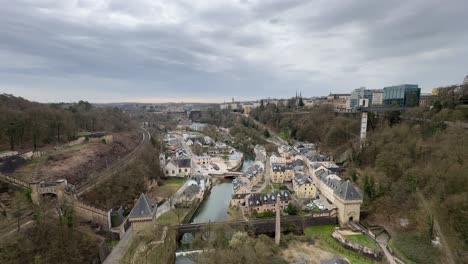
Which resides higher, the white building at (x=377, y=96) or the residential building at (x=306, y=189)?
the white building at (x=377, y=96)

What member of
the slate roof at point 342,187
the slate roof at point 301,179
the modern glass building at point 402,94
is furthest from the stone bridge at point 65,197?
the modern glass building at point 402,94

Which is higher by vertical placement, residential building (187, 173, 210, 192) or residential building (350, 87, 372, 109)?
residential building (350, 87, 372, 109)

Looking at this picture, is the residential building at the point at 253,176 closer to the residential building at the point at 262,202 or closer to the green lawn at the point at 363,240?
the residential building at the point at 262,202

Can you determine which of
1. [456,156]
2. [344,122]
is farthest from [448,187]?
[344,122]

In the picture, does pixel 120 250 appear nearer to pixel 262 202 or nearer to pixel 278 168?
pixel 262 202

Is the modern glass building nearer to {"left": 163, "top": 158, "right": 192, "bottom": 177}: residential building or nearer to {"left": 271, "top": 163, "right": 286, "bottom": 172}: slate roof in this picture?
{"left": 271, "top": 163, "right": 286, "bottom": 172}: slate roof

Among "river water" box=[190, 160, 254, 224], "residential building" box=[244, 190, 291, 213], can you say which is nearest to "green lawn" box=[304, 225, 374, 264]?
"residential building" box=[244, 190, 291, 213]
